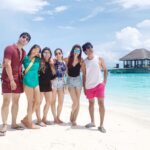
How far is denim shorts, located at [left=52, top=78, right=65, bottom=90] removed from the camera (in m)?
6.10

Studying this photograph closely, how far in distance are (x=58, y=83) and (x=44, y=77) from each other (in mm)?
344

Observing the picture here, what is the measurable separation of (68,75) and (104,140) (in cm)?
159

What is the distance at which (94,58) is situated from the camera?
5898mm

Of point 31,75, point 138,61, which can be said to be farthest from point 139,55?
point 31,75

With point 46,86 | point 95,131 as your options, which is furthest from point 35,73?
point 95,131

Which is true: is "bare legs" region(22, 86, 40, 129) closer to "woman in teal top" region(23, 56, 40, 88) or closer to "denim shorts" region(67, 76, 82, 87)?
"woman in teal top" region(23, 56, 40, 88)

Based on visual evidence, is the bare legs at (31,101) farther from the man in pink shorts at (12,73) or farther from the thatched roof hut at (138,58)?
the thatched roof hut at (138,58)

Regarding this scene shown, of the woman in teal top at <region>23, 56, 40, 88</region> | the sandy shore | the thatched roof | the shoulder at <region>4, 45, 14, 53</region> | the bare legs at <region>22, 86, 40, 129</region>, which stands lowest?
the sandy shore

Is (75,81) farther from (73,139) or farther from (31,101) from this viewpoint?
(73,139)

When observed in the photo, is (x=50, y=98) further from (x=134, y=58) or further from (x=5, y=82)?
(x=134, y=58)

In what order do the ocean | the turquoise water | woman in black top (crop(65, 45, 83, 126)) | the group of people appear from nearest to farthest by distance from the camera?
the group of people → woman in black top (crop(65, 45, 83, 126)) → the ocean → the turquoise water

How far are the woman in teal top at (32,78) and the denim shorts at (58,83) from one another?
493 mm

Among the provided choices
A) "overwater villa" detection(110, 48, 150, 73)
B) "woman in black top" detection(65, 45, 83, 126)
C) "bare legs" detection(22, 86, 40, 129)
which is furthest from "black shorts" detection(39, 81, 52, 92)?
"overwater villa" detection(110, 48, 150, 73)

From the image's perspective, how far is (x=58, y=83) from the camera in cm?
613
